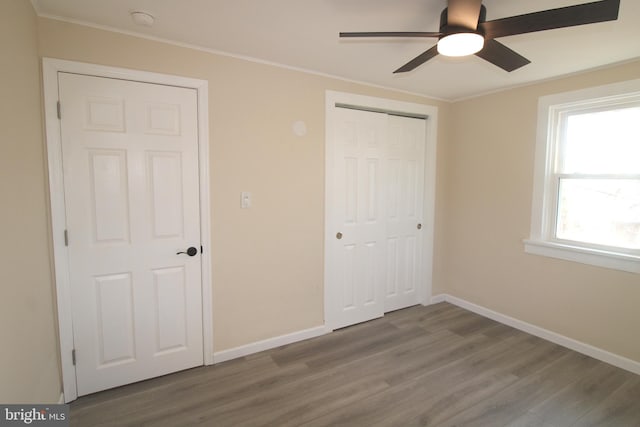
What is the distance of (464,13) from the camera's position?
1.41 metres

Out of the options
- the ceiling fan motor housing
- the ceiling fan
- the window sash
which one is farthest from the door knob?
the window sash

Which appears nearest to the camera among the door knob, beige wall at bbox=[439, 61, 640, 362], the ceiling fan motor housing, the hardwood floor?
the ceiling fan motor housing

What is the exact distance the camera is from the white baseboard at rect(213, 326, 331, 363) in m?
2.52

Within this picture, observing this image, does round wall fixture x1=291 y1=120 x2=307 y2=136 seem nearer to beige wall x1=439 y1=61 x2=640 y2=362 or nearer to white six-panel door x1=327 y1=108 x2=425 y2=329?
white six-panel door x1=327 y1=108 x2=425 y2=329

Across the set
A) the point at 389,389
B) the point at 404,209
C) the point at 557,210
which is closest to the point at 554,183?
the point at 557,210

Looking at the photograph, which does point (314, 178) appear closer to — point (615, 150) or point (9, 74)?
point (9, 74)

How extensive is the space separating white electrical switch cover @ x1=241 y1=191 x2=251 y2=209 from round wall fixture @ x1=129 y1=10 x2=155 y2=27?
1.26 metres

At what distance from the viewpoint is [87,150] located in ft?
6.52

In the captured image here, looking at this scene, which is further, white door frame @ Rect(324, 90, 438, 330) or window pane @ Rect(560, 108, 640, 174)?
white door frame @ Rect(324, 90, 438, 330)

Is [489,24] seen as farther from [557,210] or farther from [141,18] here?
[557,210]

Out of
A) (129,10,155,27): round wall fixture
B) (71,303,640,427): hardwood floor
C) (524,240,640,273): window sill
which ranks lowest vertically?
(71,303,640,427): hardwood floor

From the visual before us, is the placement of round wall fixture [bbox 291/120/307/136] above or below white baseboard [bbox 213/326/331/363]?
above

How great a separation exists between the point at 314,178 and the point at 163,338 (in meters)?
1.78

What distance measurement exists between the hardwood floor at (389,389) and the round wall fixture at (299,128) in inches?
76.1
